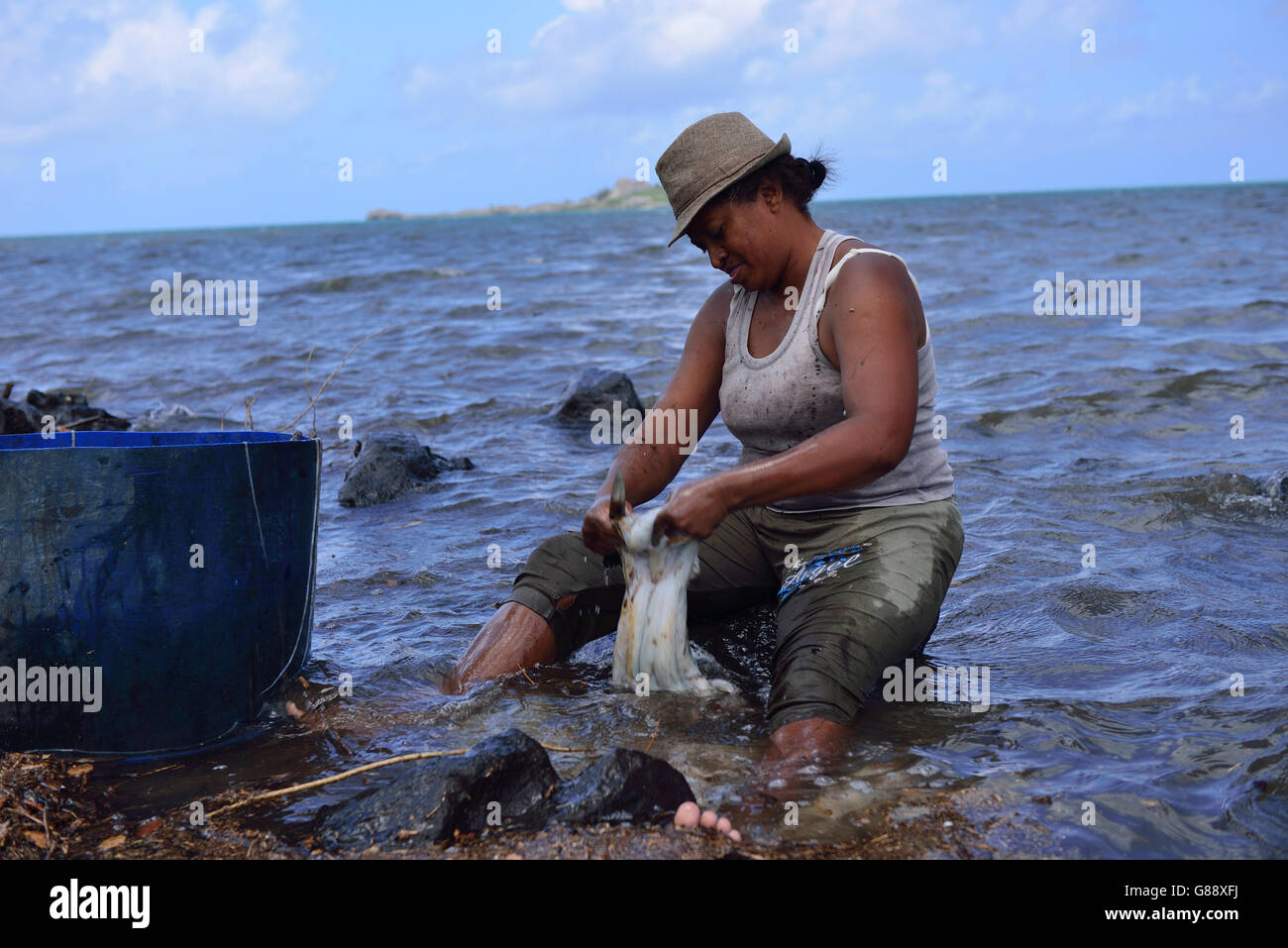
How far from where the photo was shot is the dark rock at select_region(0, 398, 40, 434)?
591cm

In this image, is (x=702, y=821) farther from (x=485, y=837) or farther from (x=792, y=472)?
(x=792, y=472)

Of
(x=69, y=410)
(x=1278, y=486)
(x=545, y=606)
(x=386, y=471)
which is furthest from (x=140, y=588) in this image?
(x=69, y=410)

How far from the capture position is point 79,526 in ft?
8.00

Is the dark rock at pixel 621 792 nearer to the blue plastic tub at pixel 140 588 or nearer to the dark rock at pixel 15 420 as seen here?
the blue plastic tub at pixel 140 588

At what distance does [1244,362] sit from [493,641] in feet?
23.9

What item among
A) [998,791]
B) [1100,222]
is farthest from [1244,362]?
[1100,222]

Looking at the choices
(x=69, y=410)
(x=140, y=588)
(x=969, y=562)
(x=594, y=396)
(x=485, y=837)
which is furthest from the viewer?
(x=594, y=396)

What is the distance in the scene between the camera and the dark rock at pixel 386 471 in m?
6.02

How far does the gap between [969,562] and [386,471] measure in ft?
10.6

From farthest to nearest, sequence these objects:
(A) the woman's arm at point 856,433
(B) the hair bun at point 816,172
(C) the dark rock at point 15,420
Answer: (C) the dark rock at point 15,420, (B) the hair bun at point 816,172, (A) the woman's arm at point 856,433

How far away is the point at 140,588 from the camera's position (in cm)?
251

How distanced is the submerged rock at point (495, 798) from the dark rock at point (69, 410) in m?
5.36

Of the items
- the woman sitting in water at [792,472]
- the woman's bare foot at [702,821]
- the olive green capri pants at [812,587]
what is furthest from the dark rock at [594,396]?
the woman's bare foot at [702,821]

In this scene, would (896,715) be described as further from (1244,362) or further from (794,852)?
(1244,362)
